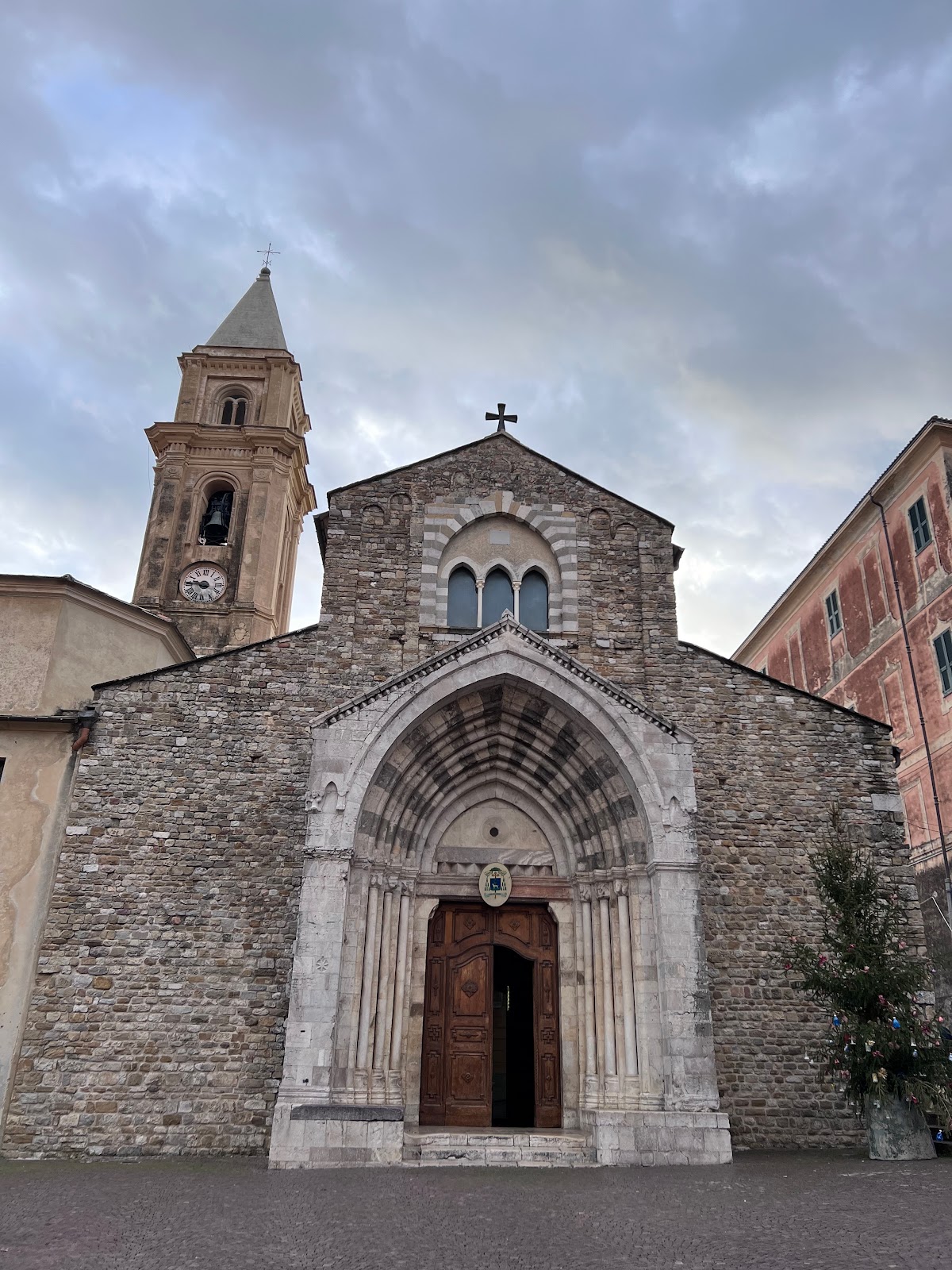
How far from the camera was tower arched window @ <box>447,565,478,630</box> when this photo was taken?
13445mm

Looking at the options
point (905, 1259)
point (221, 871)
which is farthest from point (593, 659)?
point (905, 1259)

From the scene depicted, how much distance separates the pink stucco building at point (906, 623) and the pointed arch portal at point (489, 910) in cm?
1043

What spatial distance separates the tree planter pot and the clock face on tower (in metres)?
20.7

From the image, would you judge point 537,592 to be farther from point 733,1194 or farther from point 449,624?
point 733,1194

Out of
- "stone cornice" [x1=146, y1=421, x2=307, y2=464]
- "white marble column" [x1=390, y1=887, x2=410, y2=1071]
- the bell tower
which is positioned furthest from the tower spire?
"white marble column" [x1=390, y1=887, x2=410, y2=1071]

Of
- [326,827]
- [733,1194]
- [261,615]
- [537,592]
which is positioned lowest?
[733,1194]

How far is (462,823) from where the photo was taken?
1241 centimetres

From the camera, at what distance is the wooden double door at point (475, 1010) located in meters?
11.0

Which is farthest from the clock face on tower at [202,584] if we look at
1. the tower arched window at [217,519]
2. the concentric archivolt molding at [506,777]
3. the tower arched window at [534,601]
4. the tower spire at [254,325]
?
the concentric archivolt molding at [506,777]

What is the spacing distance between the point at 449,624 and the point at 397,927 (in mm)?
4465

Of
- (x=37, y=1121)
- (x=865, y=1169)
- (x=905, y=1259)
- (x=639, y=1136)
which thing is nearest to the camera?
(x=905, y=1259)

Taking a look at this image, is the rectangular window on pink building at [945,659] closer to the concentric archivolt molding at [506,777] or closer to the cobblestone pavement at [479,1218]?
the concentric archivolt molding at [506,777]

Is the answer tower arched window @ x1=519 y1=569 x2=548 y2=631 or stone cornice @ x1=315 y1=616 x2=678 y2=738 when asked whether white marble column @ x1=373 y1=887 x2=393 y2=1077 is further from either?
tower arched window @ x1=519 y1=569 x2=548 y2=631

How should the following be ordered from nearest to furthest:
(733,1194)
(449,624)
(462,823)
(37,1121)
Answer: (733,1194), (37,1121), (462,823), (449,624)
